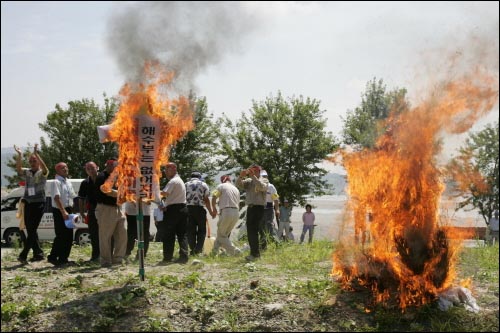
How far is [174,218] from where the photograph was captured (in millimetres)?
11477

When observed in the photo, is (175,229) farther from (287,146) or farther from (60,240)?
(287,146)

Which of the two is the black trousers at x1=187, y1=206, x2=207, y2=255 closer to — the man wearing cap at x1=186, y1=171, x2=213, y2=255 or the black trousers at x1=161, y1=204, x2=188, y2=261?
the man wearing cap at x1=186, y1=171, x2=213, y2=255

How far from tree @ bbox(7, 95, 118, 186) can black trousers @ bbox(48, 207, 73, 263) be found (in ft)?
67.7

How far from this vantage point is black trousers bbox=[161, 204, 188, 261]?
11.5 meters

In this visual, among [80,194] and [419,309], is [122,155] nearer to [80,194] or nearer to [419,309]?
[80,194]

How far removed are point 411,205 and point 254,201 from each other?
4.55 m

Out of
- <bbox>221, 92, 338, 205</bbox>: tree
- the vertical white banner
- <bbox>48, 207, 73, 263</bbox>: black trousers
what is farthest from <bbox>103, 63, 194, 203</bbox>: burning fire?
<bbox>221, 92, 338, 205</bbox>: tree

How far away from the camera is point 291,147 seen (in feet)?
96.9

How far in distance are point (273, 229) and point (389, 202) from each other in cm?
780

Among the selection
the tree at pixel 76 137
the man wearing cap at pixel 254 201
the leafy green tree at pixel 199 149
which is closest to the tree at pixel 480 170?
the man wearing cap at pixel 254 201

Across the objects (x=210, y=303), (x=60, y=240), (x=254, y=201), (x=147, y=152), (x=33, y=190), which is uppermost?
(x=147, y=152)

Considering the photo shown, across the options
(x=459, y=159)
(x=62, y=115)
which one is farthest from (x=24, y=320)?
(x=62, y=115)

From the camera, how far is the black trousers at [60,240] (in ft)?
36.1

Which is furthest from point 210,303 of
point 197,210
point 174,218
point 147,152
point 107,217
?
point 197,210
